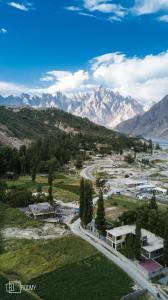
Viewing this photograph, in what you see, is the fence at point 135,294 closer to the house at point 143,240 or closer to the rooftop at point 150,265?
the rooftop at point 150,265

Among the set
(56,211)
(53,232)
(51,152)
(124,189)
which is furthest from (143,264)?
(51,152)

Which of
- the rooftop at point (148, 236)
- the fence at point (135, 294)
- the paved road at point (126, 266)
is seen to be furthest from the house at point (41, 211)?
the fence at point (135, 294)

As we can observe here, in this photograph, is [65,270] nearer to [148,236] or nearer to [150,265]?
[150,265]

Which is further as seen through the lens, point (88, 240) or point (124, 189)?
point (124, 189)

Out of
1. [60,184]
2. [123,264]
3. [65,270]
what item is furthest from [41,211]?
[60,184]

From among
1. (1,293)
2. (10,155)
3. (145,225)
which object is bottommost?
(1,293)

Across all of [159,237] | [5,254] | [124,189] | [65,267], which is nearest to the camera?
[65,267]

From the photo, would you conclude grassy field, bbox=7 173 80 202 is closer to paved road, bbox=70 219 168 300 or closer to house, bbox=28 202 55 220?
house, bbox=28 202 55 220

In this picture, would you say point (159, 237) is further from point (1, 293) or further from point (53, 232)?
point (1, 293)
